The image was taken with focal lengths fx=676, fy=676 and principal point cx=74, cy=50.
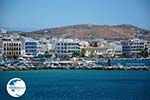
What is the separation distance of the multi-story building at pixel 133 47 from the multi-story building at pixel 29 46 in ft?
2.66

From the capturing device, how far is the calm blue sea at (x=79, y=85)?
5.82 metres

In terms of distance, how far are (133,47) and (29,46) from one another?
952 mm

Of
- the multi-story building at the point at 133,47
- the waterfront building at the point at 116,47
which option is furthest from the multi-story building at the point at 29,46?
the multi-story building at the point at 133,47

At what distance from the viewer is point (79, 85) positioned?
5.99 metres

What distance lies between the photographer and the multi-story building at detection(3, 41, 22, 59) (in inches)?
237

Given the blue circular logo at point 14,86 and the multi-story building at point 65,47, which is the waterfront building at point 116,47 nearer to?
the multi-story building at point 65,47

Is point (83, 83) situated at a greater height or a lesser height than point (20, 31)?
lesser

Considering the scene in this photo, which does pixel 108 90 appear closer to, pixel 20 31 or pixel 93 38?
pixel 93 38

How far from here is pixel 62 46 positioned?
19.9 feet

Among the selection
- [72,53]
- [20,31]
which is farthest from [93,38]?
[20,31]

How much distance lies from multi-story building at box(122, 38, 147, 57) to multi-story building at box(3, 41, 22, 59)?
956 mm

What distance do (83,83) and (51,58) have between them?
368 millimetres

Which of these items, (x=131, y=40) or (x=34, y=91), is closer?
(x=34, y=91)

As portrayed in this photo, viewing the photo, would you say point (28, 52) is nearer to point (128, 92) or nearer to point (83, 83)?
point (83, 83)
